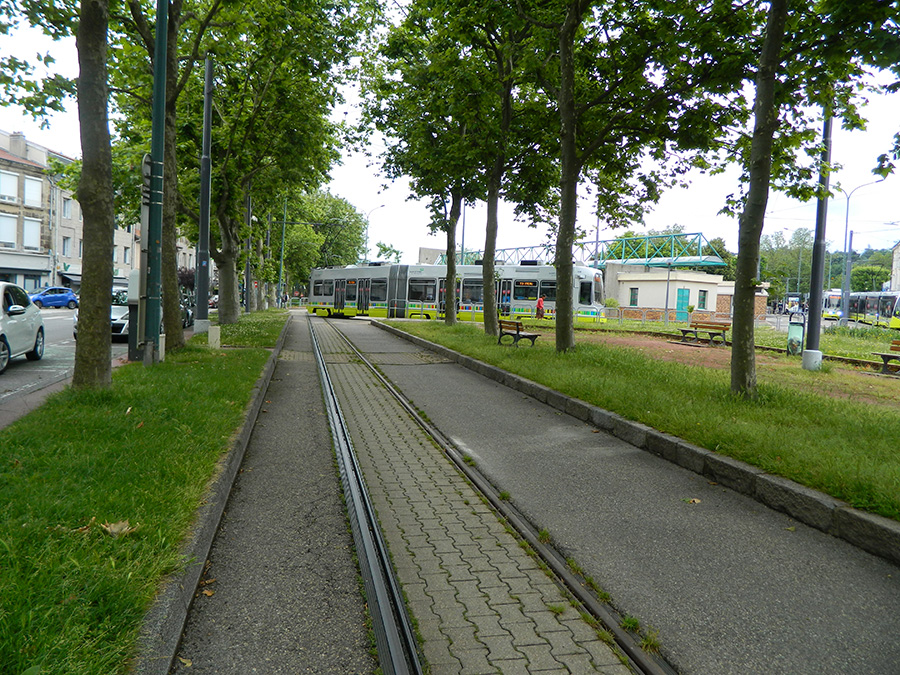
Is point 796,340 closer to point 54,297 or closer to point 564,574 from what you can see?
point 564,574

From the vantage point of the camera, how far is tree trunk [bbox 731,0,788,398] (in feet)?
26.5

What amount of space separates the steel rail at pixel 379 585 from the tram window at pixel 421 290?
31178 millimetres

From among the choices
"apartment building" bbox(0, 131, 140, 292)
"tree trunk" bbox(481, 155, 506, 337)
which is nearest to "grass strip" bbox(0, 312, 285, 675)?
"tree trunk" bbox(481, 155, 506, 337)

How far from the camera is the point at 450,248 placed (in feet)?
80.2

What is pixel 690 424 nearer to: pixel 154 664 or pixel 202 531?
pixel 202 531

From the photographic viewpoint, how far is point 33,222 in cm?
4547

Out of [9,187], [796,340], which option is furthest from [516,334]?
[9,187]

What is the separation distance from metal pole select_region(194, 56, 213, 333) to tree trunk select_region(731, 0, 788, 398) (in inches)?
519

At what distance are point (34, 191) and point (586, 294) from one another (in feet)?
126

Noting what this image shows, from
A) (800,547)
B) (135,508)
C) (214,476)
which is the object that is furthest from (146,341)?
(800,547)

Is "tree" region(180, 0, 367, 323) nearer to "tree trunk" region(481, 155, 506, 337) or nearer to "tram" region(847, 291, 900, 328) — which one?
"tree trunk" region(481, 155, 506, 337)

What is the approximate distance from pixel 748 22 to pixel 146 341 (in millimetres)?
10632

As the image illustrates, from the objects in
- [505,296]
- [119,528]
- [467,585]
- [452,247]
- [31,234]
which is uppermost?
[31,234]

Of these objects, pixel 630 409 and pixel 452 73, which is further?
pixel 452 73
